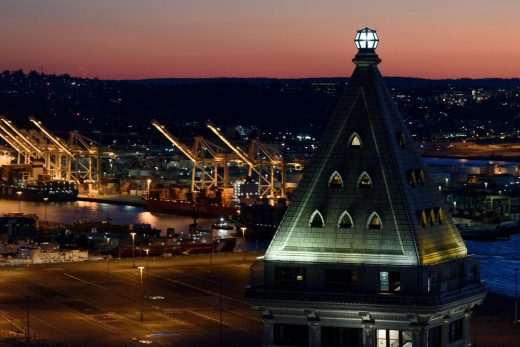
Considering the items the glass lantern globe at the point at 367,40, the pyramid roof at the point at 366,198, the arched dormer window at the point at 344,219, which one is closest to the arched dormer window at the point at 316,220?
the pyramid roof at the point at 366,198

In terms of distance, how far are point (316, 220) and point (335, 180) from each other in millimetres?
466

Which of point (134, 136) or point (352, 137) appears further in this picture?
point (134, 136)

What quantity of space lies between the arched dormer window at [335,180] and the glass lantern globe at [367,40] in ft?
4.33

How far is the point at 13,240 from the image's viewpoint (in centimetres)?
6988

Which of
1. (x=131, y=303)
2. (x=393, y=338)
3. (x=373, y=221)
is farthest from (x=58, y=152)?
(x=373, y=221)

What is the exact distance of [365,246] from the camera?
17953 millimetres

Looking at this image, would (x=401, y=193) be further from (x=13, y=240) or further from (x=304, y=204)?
(x=13, y=240)

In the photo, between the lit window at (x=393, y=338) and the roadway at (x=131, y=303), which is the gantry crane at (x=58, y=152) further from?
the lit window at (x=393, y=338)

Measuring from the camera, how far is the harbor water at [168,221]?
5912 cm

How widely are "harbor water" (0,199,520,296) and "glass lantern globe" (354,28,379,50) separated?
31535 millimetres

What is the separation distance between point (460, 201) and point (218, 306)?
62.3 m

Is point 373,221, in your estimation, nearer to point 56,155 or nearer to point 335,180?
point 335,180

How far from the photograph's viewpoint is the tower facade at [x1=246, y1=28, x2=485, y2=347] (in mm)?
17922

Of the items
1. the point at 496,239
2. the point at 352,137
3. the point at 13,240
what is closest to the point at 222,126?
the point at 496,239
